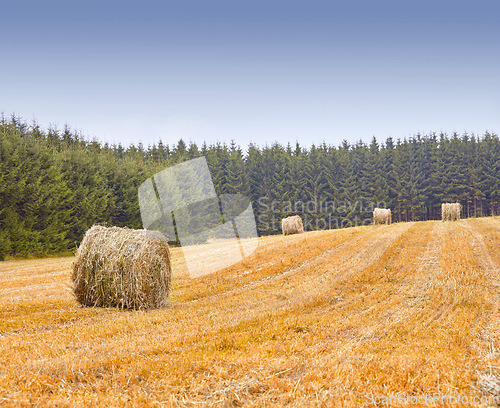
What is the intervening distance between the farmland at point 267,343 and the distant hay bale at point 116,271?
0.44 metres

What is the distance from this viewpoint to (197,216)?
45.6 metres

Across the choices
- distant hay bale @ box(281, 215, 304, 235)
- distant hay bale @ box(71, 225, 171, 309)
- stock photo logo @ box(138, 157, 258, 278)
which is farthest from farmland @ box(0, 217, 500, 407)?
distant hay bale @ box(281, 215, 304, 235)

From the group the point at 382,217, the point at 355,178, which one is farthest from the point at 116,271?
the point at 355,178

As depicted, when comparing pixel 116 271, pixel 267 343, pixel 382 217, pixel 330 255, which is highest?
pixel 116 271

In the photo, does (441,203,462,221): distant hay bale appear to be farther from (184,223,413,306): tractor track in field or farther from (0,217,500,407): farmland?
(0,217,500,407): farmland

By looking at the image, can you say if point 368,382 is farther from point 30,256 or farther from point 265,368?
point 30,256

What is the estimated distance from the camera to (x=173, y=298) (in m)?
10.2

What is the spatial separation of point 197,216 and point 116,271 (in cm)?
3728

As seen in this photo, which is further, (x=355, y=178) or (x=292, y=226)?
(x=355, y=178)
